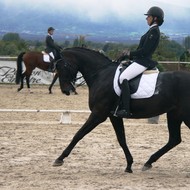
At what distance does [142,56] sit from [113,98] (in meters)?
0.69

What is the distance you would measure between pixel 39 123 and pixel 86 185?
18.4 ft

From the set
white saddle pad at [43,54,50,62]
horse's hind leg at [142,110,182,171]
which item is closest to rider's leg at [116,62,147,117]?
horse's hind leg at [142,110,182,171]

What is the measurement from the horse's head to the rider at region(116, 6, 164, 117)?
747 millimetres

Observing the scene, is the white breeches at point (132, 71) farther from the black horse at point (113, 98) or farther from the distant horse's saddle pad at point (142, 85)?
the black horse at point (113, 98)

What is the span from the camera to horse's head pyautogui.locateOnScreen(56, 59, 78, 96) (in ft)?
24.4

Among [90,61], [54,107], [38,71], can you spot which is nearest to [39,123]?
[54,107]

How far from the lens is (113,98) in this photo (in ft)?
23.6

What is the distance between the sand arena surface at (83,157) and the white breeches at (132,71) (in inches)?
50.7

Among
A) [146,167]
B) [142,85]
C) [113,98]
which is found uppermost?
[142,85]

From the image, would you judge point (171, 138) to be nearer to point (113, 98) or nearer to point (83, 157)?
point (113, 98)

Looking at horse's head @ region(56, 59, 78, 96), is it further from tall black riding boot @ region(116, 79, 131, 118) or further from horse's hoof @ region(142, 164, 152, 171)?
horse's hoof @ region(142, 164, 152, 171)

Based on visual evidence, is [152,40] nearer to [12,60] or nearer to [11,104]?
[11,104]

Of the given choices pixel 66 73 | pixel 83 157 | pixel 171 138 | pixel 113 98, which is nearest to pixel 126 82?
pixel 113 98

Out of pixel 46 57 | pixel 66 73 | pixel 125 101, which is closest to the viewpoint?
pixel 125 101
